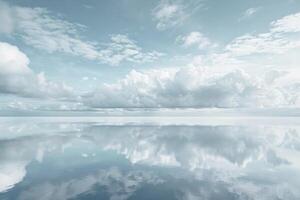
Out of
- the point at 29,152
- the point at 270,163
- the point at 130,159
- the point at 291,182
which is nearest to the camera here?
the point at 291,182

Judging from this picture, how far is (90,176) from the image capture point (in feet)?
177

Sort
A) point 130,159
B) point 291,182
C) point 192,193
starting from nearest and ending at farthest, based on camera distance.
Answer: point 192,193, point 291,182, point 130,159

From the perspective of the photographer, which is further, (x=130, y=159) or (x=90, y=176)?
(x=130, y=159)

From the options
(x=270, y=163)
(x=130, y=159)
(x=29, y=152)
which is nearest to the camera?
(x=270, y=163)

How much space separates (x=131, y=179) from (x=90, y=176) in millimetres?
10675

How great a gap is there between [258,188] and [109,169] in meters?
37.8

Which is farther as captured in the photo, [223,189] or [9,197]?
[223,189]

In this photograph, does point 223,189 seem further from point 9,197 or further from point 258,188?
point 9,197

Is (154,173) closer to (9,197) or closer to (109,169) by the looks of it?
(109,169)

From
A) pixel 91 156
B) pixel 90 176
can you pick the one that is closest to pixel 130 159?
pixel 91 156

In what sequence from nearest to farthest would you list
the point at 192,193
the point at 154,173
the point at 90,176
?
the point at 192,193, the point at 90,176, the point at 154,173

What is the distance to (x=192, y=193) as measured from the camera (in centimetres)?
4331

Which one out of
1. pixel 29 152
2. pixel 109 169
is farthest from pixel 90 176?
pixel 29 152

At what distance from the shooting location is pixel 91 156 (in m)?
78.2
